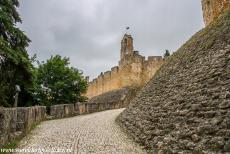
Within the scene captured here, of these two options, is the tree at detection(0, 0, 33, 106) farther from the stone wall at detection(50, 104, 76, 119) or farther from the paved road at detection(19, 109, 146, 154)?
the stone wall at detection(50, 104, 76, 119)

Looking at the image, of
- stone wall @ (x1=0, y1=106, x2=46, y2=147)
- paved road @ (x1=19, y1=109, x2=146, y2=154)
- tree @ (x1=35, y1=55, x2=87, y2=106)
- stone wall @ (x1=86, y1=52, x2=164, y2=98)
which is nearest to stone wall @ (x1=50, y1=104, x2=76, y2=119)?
tree @ (x1=35, y1=55, x2=87, y2=106)

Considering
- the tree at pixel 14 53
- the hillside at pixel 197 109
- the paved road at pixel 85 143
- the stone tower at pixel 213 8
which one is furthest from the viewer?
the stone tower at pixel 213 8

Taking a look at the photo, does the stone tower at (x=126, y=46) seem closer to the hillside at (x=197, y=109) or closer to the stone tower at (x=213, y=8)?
the stone tower at (x=213, y=8)

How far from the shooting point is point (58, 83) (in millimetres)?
25031

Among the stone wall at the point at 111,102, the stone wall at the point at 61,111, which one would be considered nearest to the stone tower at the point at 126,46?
the stone wall at the point at 111,102

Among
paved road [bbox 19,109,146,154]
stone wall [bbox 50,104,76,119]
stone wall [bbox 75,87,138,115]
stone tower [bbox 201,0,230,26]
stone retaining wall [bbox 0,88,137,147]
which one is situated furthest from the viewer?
stone wall [bbox 75,87,138,115]

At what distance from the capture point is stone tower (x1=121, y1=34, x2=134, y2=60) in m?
34.9

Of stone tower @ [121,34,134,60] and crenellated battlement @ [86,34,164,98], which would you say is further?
stone tower @ [121,34,134,60]

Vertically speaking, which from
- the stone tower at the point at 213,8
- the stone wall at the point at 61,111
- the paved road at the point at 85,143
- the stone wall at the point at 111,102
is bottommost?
the paved road at the point at 85,143

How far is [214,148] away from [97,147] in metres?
4.83

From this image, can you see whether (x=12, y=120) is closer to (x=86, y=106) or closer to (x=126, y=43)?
(x=86, y=106)

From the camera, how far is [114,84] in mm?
35719

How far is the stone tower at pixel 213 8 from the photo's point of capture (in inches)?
533

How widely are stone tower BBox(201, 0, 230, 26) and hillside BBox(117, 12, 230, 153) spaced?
184 cm
